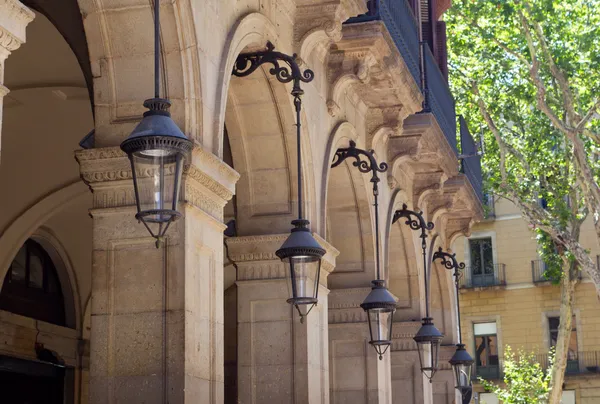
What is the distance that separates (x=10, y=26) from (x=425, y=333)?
11.0 metres

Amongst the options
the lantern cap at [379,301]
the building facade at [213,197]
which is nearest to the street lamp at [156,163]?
the building facade at [213,197]

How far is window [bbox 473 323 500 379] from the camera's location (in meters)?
43.7

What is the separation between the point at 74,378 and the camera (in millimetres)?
17328

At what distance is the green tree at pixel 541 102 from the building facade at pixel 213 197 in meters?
3.48

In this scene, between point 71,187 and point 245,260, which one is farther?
point 71,187

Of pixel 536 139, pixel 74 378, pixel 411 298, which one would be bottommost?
pixel 74 378

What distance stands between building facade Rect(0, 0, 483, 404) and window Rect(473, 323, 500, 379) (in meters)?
22.5

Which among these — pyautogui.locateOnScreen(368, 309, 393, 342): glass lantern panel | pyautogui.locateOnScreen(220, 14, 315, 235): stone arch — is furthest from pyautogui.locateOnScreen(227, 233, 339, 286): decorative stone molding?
pyautogui.locateOnScreen(368, 309, 393, 342): glass lantern panel

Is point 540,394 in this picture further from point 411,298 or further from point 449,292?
point 411,298

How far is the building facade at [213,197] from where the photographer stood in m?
7.99

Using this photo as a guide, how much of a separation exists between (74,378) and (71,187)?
11.0 ft

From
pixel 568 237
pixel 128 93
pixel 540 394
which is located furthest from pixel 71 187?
pixel 540 394

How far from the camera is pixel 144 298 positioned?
26.0 feet

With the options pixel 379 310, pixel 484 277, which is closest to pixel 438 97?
pixel 379 310
